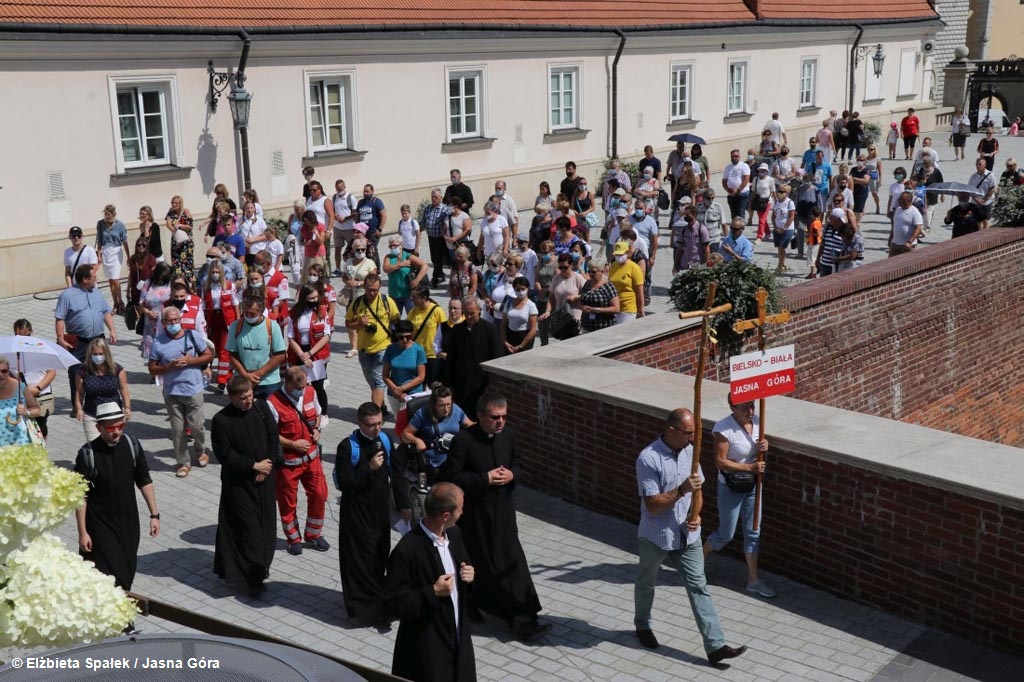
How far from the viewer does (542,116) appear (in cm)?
2731

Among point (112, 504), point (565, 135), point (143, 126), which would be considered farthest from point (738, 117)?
point (112, 504)

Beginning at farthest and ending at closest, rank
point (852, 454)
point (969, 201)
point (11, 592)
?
point (969, 201) → point (852, 454) → point (11, 592)

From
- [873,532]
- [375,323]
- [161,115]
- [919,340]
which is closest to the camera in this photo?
[873,532]

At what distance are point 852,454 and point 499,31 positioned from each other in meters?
19.0

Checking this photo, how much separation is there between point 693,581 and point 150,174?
15.2 metres

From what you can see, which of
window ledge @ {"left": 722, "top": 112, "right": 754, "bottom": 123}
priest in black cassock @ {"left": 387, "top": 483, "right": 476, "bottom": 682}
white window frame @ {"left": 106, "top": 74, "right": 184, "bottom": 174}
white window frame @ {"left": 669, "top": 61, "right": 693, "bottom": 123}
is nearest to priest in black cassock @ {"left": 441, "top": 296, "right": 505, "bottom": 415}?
priest in black cassock @ {"left": 387, "top": 483, "right": 476, "bottom": 682}

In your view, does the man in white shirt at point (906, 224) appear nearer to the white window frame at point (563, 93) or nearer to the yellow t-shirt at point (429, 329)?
the yellow t-shirt at point (429, 329)

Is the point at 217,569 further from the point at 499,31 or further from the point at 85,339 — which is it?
the point at 499,31

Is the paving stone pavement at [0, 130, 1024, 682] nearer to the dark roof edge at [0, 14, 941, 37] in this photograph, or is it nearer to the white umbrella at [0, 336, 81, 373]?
the white umbrella at [0, 336, 81, 373]

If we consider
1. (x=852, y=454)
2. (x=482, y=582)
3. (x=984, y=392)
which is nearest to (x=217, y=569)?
(x=482, y=582)

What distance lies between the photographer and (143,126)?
20.5 metres

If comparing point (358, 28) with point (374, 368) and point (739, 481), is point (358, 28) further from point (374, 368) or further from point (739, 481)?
point (739, 481)

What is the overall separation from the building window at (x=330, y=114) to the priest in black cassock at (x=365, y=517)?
15.2m

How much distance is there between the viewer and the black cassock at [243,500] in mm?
8680
